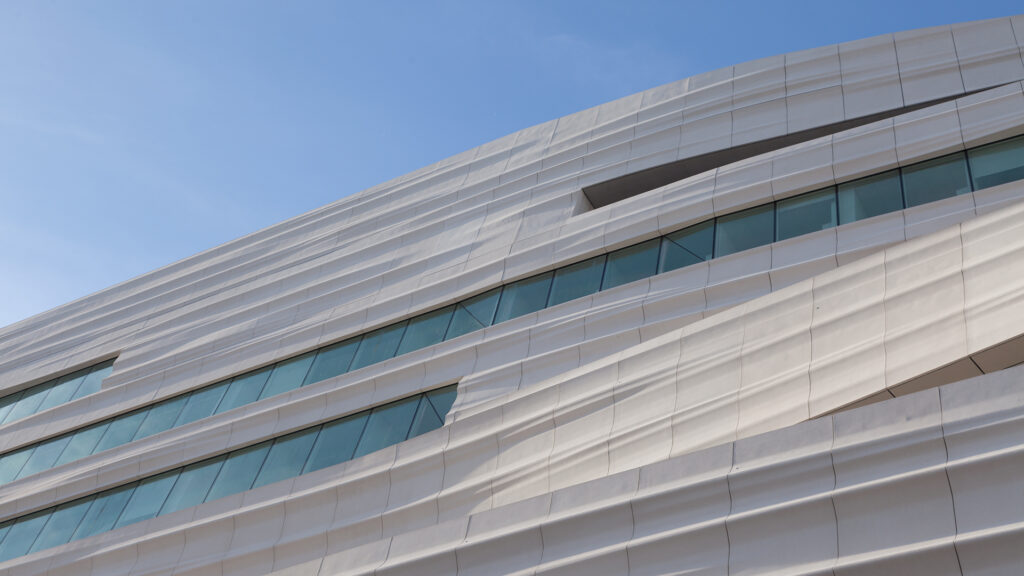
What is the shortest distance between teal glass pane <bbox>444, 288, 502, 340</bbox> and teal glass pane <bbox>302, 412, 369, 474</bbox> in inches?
114

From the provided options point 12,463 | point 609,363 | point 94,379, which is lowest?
point 94,379

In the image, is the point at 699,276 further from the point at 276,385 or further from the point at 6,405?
the point at 6,405

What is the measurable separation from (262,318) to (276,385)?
3.65 m

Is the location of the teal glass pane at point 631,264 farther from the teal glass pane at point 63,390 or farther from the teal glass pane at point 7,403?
the teal glass pane at point 7,403

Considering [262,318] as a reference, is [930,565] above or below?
above

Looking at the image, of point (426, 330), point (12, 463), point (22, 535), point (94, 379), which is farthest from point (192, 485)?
point (94, 379)

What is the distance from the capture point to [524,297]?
75.9 feet

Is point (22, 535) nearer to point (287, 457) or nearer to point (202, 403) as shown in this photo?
point (202, 403)

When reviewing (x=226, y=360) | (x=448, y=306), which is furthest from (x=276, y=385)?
(x=448, y=306)

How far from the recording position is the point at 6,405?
3372 cm

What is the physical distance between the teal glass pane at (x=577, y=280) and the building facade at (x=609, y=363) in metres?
0.06

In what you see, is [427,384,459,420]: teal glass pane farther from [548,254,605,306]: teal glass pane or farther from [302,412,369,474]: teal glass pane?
[548,254,605,306]: teal glass pane

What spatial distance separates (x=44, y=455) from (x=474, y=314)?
14536 mm

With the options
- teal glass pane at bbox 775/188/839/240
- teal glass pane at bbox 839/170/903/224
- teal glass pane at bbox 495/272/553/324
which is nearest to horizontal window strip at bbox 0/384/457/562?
teal glass pane at bbox 495/272/553/324
